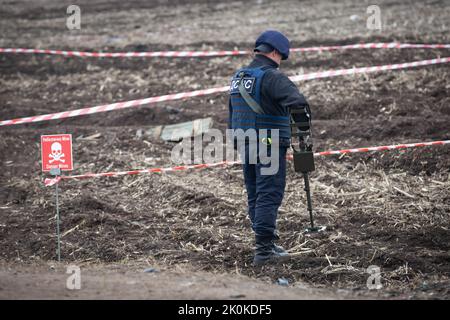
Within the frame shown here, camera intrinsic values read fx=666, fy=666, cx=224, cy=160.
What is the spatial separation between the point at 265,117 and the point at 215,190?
9.89 feet

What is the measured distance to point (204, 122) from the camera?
12391 mm

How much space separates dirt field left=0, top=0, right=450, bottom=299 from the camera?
6.91 metres

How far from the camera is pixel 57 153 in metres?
8.08

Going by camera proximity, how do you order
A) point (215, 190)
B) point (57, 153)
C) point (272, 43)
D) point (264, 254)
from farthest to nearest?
point (215, 190) → point (57, 153) → point (264, 254) → point (272, 43)

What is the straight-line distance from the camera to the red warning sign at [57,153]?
8031 mm

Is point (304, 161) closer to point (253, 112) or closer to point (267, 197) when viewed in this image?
point (267, 197)

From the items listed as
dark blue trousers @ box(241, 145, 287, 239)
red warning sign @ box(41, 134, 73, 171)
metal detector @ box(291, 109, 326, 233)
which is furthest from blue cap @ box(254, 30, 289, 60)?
red warning sign @ box(41, 134, 73, 171)

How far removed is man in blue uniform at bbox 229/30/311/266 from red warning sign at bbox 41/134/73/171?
216cm

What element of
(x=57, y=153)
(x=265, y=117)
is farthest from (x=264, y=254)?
(x=57, y=153)

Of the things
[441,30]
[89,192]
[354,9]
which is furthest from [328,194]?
[354,9]

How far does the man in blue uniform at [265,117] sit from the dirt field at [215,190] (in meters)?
0.44

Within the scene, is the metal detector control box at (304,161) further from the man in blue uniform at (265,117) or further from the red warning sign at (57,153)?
the red warning sign at (57,153)

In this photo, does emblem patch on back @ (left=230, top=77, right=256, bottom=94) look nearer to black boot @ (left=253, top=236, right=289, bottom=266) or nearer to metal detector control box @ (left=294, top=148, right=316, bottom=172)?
metal detector control box @ (left=294, top=148, right=316, bottom=172)

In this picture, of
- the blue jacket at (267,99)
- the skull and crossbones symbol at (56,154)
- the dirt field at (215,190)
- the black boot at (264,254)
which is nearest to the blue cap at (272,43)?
the blue jacket at (267,99)
